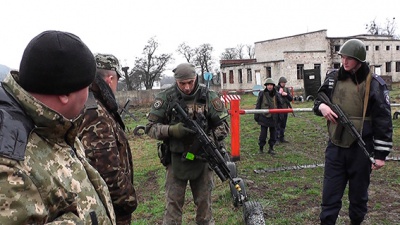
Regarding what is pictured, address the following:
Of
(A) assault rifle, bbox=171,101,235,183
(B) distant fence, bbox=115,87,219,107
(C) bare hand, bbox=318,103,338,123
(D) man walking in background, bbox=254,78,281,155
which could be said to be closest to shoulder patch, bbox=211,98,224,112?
(A) assault rifle, bbox=171,101,235,183

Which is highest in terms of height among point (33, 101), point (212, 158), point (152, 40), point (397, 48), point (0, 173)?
point (152, 40)

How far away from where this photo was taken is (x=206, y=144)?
3.26 metres

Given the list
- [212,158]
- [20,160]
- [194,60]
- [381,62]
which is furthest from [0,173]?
[194,60]

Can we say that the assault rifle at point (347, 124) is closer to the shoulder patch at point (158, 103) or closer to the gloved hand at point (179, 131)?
the gloved hand at point (179, 131)

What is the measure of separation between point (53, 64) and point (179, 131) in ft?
6.69

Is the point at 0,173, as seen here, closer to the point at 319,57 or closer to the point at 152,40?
the point at 319,57

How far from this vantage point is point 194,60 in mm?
58125

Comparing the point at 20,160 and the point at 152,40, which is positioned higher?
the point at 152,40

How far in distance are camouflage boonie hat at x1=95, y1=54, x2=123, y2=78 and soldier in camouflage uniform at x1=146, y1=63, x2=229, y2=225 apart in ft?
2.68

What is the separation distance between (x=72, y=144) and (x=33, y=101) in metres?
0.27

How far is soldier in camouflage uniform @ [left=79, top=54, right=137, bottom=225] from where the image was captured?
2184mm

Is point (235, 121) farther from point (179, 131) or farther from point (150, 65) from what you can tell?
point (150, 65)

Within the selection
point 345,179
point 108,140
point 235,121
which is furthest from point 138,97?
point 108,140

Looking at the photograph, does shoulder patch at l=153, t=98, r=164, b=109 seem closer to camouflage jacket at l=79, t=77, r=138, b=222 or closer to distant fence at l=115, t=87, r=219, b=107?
camouflage jacket at l=79, t=77, r=138, b=222
